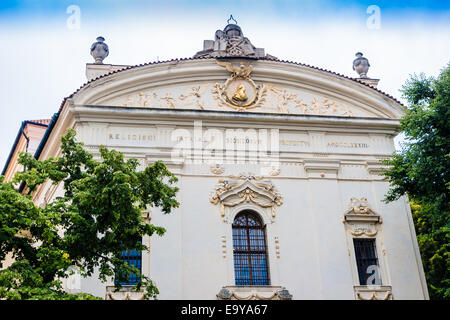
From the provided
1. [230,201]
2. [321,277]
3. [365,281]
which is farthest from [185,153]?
[365,281]

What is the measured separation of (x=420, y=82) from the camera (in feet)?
53.0

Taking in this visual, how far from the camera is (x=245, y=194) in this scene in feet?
56.2

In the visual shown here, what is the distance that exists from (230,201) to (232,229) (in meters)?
0.87

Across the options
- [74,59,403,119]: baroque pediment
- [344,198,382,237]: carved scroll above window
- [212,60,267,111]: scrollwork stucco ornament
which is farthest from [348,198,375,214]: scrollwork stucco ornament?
[212,60,267,111]: scrollwork stucco ornament

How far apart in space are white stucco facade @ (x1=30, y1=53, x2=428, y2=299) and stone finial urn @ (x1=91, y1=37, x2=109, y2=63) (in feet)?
5.52

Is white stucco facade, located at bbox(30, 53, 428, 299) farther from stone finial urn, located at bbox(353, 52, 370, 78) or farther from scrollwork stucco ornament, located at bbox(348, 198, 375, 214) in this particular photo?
stone finial urn, located at bbox(353, 52, 370, 78)

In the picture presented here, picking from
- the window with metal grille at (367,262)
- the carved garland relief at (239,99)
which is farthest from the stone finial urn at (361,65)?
the window with metal grille at (367,262)

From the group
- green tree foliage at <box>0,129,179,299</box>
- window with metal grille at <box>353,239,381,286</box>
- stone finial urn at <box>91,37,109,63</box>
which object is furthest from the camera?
stone finial urn at <box>91,37,109,63</box>

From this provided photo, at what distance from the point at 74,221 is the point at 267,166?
8.00 meters

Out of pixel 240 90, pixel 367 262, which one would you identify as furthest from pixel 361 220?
pixel 240 90

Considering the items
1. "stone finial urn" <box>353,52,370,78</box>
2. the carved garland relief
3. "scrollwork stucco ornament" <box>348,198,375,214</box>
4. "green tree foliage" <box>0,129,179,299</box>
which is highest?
"stone finial urn" <box>353,52,370,78</box>

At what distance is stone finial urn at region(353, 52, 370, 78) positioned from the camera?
20672mm

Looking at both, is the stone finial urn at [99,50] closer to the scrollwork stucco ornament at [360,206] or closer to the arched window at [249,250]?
the arched window at [249,250]

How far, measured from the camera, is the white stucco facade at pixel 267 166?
16.2 meters
